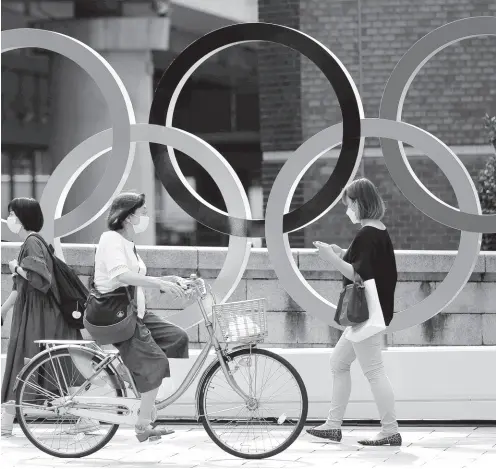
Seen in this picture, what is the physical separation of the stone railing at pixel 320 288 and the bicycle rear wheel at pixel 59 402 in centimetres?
219

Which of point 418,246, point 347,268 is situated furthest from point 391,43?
point 347,268

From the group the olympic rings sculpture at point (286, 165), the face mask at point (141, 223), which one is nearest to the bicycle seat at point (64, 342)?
the face mask at point (141, 223)

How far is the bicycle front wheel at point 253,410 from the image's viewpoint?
20.9 ft

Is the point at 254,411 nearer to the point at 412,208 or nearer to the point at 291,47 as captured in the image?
the point at 291,47

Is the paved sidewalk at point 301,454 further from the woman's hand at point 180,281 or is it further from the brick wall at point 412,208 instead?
the brick wall at point 412,208

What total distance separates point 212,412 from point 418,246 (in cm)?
667

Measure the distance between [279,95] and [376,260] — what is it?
21.3ft

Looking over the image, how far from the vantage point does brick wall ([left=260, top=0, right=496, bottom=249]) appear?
12.5 meters

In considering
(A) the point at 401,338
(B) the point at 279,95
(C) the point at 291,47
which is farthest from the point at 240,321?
(B) the point at 279,95

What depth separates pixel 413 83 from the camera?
12609mm

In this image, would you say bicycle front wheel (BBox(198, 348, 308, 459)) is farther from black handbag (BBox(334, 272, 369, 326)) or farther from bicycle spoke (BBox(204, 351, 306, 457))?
black handbag (BBox(334, 272, 369, 326))

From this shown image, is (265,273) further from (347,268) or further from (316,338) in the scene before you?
(347,268)

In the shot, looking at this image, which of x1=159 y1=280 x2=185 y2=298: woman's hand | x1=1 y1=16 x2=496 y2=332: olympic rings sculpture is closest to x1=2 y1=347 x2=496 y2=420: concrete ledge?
x1=1 y1=16 x2=496 y2=332: olympic rings sculpture

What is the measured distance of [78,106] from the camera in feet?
45.5
